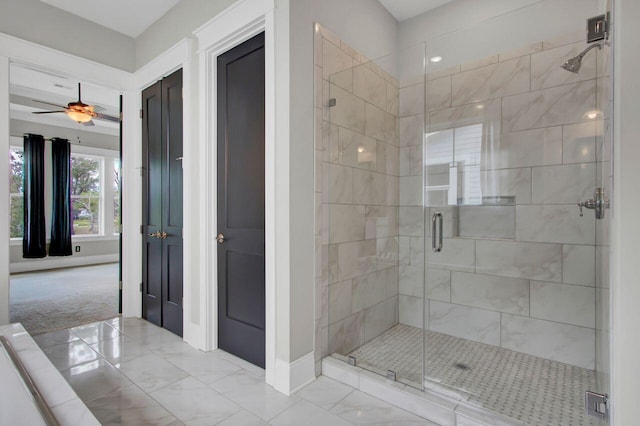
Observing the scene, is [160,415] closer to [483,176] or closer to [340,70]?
[340,70]

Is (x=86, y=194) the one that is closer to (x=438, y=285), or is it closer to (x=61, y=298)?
(x=61, y=298)

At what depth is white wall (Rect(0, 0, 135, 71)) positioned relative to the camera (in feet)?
8.76

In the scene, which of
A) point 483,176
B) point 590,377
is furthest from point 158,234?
point 590,377

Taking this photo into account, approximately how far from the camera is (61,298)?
4199mm

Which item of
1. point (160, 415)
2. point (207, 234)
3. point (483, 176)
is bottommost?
point (160, 415)

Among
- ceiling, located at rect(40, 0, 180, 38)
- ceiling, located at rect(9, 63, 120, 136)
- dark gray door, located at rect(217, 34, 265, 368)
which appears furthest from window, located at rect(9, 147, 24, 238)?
dark gray door, located at rect(217, 34, 265, 368)

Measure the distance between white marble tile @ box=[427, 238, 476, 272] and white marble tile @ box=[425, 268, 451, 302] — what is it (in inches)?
2.3

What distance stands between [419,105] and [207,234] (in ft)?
6.95

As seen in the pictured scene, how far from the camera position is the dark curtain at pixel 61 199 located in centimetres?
629

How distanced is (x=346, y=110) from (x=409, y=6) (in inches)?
53.4

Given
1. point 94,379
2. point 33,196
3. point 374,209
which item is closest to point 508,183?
point 374,209

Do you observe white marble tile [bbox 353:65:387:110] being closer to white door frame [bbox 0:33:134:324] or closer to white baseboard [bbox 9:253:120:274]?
white door frame [bbox 0:33:134:324]

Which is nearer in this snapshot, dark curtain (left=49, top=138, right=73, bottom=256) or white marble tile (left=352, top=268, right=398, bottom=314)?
white marble tile (left=352, top=268, right=398, bottom=314)

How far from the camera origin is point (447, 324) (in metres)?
2.88
